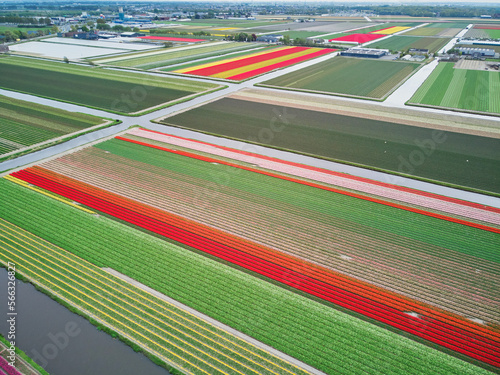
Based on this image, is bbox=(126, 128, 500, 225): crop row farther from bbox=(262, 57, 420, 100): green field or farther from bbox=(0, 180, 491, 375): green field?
bbox=(262, 57, 420, 100): green field

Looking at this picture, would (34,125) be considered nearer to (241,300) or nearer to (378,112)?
(241,300)

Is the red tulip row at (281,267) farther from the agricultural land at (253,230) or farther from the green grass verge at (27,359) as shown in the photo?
the green grass verge at (27,359)

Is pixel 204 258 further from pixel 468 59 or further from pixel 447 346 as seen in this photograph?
pixel 468 59

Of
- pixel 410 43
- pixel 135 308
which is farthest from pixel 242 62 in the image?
pixel 135 308

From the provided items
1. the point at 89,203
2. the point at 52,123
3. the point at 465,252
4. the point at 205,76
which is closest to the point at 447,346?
the point at 465,252

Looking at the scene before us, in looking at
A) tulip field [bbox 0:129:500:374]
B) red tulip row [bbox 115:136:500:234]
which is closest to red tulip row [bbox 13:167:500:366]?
tulip field [bbox 0:129:500:374]
